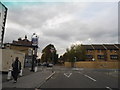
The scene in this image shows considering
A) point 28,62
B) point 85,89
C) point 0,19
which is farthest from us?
point 28,62

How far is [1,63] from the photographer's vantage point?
22.0 metres

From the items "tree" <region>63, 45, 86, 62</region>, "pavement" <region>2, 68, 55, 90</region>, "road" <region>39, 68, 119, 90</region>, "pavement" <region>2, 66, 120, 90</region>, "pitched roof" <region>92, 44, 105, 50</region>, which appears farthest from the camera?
"pitched roof" <region>92, 44, 105, 50</region>

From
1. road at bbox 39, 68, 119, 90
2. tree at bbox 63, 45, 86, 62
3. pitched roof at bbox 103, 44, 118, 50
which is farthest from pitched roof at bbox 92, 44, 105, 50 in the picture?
road at bbox 39, 68, 119, 90

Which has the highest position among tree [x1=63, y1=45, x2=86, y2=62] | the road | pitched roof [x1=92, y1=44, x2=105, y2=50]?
pitched roof [x1=92, y1=44, x2=105, y2=50]

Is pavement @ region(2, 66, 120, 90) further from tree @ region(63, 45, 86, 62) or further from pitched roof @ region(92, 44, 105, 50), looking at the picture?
pitched roof @ region(92, 44, 105, 50)

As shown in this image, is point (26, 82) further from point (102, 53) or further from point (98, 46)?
point (98, 46)

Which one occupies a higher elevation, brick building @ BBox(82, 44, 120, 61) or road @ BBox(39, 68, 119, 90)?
brick building @ BBox(82, 44, 120, 61)

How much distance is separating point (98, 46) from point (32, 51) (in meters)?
66.7

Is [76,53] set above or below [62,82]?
above

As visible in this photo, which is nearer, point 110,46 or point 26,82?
point 26,82

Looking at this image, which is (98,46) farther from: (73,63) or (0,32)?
(0,32)

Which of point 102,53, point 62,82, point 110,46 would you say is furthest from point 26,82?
point 110,46

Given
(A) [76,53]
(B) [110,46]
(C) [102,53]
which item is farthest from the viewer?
(B) [110,46]

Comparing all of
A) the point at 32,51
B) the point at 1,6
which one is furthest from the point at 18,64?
the point at 1,6
